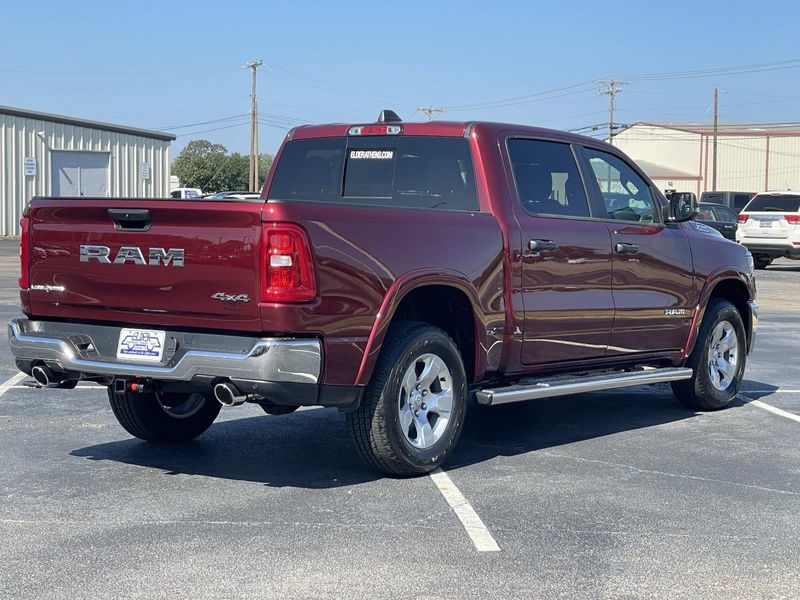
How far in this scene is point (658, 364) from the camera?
862 centimetres

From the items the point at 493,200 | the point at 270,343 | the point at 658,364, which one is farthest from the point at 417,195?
the point at 658,364

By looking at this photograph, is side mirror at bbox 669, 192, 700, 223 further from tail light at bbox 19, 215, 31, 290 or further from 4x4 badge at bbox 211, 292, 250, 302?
tail light at bbox 19, 215, 31, 290

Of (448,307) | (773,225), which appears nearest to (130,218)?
(448,307)

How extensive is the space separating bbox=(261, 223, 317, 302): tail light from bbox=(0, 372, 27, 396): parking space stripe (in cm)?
420

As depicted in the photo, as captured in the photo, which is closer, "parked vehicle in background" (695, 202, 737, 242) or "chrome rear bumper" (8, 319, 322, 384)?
"chrome rear bumper" (8, 319, 322, 384)

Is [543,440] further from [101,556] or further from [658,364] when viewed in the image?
[101,556]

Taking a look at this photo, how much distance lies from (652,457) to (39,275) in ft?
12.1

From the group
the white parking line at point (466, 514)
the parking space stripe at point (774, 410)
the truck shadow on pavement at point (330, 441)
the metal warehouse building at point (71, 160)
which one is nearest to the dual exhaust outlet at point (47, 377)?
the truck shadow on pavement at point (330, 441)

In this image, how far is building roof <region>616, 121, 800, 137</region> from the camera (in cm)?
8806

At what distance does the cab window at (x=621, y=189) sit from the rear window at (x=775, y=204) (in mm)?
19672

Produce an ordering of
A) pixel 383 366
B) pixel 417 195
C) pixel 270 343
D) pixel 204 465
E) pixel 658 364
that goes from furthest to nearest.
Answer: pixel 658 364, pixel 417 195, pixel 204 465, pixel 383 366, pixel 270 343

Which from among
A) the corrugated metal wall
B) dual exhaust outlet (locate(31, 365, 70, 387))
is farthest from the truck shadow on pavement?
the corrugated metal wall

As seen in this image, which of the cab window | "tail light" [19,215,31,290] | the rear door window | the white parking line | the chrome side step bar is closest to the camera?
the white parking line

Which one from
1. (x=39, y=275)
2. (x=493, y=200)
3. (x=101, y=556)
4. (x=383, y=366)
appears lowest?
(x=101, y=556)
